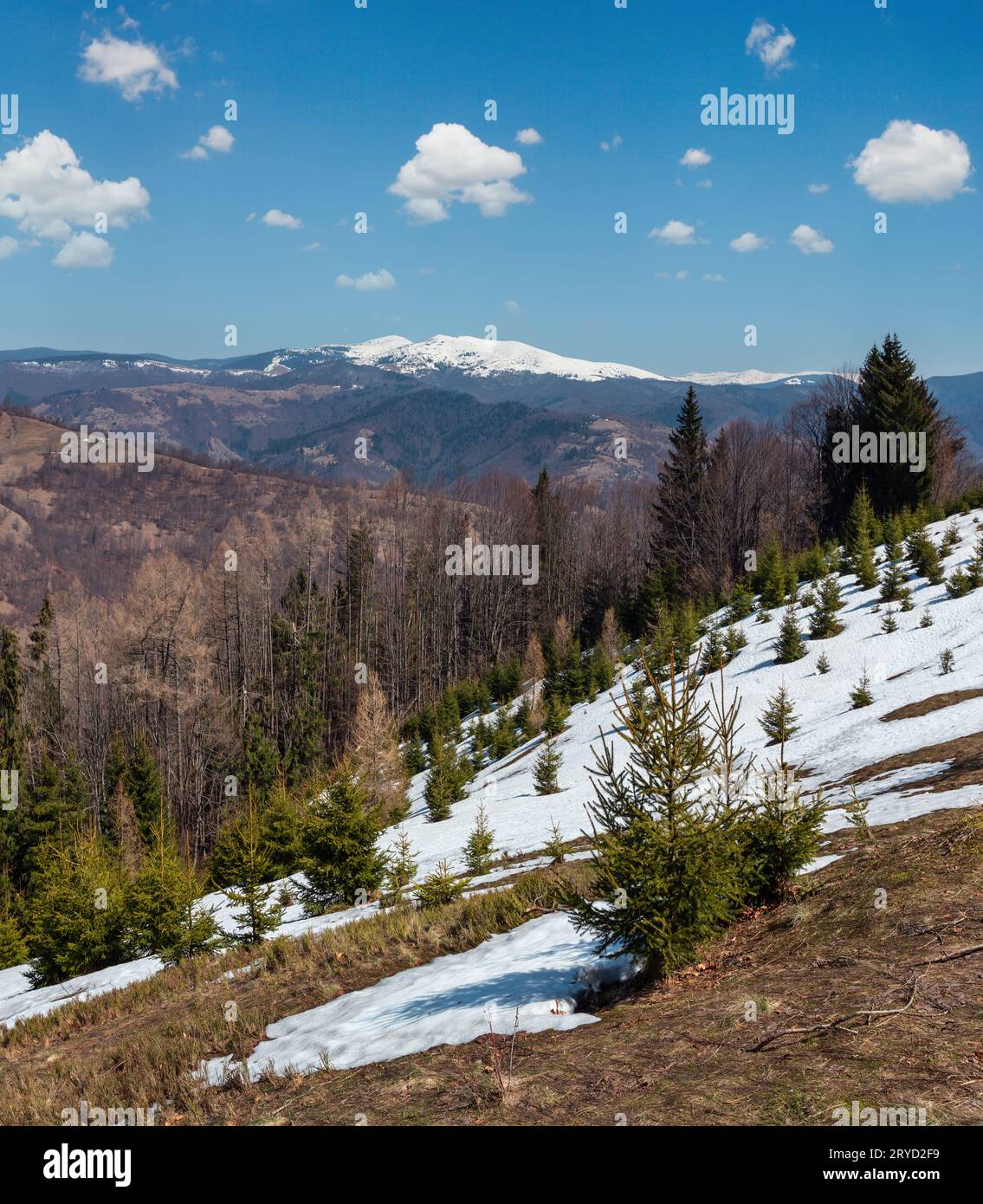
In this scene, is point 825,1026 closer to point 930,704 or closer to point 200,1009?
point 200,1009

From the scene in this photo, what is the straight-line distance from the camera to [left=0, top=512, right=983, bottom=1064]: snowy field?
7203 mm

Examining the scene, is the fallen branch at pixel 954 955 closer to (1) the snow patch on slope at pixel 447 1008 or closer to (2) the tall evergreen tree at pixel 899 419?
(1) the snow patch on slope at pixel 447 1008

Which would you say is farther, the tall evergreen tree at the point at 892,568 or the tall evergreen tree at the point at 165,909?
the tall evergreen tree at the point at 892,568

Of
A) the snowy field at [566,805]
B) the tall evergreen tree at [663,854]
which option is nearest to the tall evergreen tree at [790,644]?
the snowy field at [566,805]

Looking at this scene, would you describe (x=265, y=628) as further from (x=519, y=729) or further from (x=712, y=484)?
(x=712, y=484)

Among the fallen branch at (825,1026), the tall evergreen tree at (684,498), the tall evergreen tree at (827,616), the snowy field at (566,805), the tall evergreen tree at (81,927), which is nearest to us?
the fallen branch at (825,1026)

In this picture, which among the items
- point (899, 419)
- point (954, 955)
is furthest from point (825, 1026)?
point (899, 419)

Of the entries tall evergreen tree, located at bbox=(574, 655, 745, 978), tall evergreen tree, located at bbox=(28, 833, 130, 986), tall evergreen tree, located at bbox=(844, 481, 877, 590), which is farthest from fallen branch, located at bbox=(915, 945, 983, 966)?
tall evergreen tree, located at bbox=(844, 481, 877, 590)

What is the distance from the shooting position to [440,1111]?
5207 millimetres

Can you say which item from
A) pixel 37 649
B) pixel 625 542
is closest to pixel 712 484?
pixel 625 542

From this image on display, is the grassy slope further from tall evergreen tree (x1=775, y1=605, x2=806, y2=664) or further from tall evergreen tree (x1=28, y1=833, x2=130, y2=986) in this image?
tall evergreen tree (x1=775, y1=605, x2=806, y2=664)

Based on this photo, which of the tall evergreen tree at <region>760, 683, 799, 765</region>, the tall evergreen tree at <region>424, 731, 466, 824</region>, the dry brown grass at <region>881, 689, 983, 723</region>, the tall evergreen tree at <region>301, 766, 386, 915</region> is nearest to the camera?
the tall evergreen tree at <region>301, 766, 386, 915</region>

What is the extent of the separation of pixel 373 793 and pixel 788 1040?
81.3 ft

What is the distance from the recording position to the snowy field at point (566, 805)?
23.6 ft
